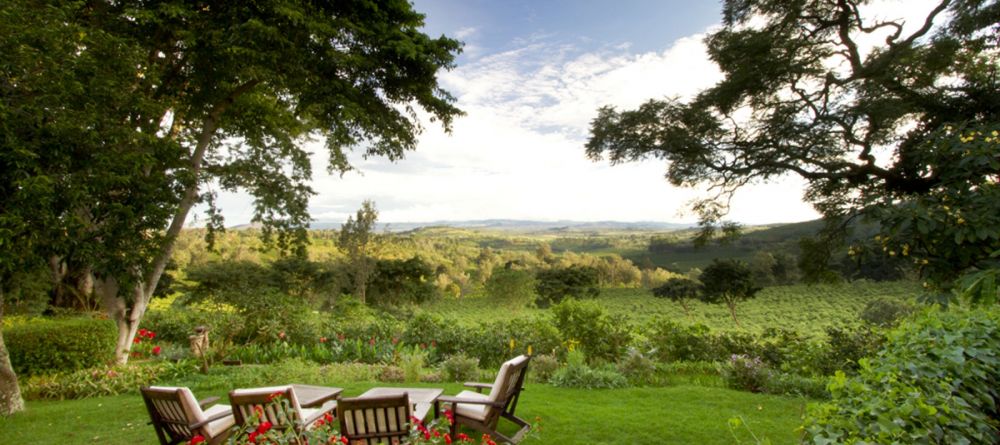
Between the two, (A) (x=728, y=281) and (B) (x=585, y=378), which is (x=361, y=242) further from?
(B) (x=585, y=378)

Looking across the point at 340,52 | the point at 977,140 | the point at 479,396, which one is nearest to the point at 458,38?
the point at 340,52

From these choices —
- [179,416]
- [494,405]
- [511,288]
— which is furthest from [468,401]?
[511,288]

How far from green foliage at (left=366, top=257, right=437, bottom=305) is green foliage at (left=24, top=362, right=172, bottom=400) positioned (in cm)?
1979

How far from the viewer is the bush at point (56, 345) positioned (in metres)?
7.66

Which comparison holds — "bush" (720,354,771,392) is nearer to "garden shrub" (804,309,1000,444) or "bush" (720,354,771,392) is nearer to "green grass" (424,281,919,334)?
"garden shrub" (804,309,1000,444)

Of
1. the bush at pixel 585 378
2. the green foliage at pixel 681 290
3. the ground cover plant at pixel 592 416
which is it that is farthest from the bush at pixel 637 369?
the green foliage at pixel 681 290

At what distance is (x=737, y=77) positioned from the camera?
33.6ft

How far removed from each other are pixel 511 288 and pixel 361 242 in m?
10.0

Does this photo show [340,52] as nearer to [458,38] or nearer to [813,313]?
[458,38]

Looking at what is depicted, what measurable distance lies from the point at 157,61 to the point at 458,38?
18.9 ft

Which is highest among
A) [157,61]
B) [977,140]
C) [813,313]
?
[157,61]

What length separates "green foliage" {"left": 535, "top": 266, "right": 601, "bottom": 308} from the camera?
35062 millimetres

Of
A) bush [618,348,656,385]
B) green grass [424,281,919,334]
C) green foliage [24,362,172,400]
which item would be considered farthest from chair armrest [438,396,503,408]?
green grass [424,281,919,334]

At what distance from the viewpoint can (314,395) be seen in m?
5.55
